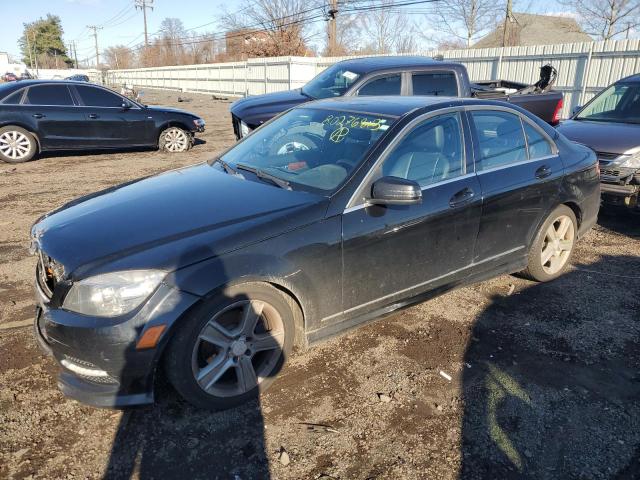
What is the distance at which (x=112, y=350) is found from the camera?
242cm

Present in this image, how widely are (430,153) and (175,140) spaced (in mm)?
9270

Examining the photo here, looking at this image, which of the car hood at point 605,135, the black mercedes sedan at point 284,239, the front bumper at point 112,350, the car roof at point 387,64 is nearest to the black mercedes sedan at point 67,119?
the car roof at point 387,64

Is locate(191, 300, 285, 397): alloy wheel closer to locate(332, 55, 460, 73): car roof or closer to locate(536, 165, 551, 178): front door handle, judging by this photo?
locate(536, 165, 551, 178): front door handle

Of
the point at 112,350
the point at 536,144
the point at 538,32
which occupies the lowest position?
the point at 112,350

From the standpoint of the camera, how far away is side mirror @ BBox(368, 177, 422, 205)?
2.94 meters

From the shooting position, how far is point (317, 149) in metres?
3.54

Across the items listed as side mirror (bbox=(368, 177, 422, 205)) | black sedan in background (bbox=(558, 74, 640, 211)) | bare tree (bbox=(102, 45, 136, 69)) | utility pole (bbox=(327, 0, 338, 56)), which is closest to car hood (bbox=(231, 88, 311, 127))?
black sedan in background (bbox=(558, 74, 640, 211))

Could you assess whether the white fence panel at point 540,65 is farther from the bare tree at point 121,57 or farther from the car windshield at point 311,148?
the bare tree at point 121,57

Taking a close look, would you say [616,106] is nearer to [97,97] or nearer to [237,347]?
[237,347]

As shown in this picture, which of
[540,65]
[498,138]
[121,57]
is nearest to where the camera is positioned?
[498,138]

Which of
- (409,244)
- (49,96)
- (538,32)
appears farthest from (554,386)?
(538,32)

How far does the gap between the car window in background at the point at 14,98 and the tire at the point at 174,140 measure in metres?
2.84

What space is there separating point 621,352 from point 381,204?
2037 mm

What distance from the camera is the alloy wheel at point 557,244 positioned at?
14.5ft
